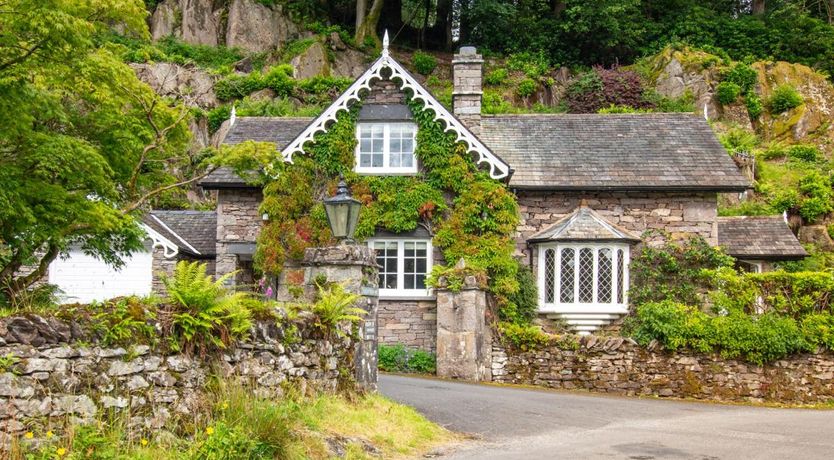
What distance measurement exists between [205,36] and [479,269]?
1114 inches

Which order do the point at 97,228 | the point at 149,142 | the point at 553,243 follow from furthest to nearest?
the point at 553,243 → the point at 149,142 → the point at 97,228

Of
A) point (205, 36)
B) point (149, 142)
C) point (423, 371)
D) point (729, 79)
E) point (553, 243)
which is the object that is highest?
point (205, 36)

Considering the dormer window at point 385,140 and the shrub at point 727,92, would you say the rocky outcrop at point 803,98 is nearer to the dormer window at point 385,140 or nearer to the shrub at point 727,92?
the shrub at point 727,92

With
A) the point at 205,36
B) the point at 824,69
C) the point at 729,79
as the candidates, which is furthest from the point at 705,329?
the point at 205,36

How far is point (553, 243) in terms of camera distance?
71.3 feet

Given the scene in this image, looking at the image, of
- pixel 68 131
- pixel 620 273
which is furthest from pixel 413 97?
pixel 68 131

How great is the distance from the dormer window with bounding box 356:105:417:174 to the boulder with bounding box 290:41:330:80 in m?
19.4

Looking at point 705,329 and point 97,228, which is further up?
point 97,228

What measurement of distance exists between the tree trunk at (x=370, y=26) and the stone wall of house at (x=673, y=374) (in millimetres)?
28698

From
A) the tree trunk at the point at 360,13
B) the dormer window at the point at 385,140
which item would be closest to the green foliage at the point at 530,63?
the tree trunk at the point at 360,13

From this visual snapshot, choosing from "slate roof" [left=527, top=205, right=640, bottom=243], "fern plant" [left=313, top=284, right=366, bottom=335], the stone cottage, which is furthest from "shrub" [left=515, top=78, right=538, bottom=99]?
"fern plant" [left=313, top=284, right=366, bottom=335]

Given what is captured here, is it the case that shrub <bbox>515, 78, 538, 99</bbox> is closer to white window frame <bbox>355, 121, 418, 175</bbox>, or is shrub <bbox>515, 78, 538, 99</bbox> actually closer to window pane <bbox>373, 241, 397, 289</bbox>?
white window frame <bbox>355, 121, 418, 175</bbox>

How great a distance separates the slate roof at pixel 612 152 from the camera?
22234 millimetres

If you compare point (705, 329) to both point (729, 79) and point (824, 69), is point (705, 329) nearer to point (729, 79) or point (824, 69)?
point (729, 79)
